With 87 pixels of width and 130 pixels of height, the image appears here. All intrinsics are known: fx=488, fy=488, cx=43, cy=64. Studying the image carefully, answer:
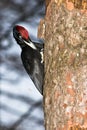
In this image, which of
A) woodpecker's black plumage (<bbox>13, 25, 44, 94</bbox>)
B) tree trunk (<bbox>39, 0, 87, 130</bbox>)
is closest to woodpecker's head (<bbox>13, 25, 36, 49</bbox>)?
woodpecker's black plumage (<bbox>13, 25, 44, 94</bbox>)

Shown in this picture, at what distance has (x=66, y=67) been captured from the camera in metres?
2.04

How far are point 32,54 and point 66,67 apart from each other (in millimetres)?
780

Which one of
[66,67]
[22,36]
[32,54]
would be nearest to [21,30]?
[22,36]

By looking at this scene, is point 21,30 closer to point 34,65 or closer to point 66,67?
point 34,65

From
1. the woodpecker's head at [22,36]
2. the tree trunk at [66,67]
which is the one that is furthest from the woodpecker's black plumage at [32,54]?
the tree trunk at [66,67]

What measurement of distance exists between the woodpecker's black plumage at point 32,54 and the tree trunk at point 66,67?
502 mm

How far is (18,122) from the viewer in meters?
6.04

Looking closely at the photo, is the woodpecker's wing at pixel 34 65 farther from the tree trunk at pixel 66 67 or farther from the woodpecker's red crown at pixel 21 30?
the tree trunk at pixel 66 67

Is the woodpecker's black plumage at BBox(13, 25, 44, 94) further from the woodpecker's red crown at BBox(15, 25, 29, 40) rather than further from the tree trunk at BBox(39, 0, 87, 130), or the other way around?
the tree trunk at BBox(39, 0, 87, 130)

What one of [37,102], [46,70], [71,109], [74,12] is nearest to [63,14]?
[74,12]

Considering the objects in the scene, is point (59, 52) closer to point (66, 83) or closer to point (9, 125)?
point (66, 83)

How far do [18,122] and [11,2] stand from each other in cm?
194

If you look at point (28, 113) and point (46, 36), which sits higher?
point (46, 36)

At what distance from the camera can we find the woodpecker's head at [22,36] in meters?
2.71
